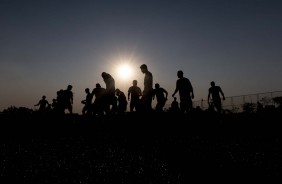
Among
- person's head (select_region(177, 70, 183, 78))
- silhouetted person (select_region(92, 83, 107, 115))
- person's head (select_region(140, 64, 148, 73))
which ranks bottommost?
silhouetted person (select_region(92, 83, 107, 115))

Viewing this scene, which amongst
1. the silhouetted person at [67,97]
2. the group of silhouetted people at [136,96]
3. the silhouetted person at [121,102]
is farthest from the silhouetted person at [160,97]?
A: the silhouetted person at [67,97]

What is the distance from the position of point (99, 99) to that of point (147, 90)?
8.22 ft

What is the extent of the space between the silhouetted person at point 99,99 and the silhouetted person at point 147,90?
179cm

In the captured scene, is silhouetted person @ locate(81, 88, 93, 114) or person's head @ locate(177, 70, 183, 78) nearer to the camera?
person's head @ locate(177, 70, 183, 78)

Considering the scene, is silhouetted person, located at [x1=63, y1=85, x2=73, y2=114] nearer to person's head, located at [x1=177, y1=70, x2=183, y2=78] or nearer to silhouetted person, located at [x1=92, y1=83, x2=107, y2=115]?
silhouetted person, located at [x1=92, y1=83, x2=107, y2=115]

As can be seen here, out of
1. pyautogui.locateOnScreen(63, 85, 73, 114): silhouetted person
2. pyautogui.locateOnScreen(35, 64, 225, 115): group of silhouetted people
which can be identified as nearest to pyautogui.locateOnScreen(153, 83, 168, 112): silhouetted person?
pyautogui.locateOnScreen(35, 64, 225, 115): group of silhouetted people

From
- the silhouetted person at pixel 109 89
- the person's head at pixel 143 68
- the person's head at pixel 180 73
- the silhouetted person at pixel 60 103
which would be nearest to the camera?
the person's head at pixel 143 68

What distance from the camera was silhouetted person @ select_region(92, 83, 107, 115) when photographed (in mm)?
12758

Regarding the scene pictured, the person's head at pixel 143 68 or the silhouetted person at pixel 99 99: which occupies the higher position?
the person's head at pixel 143 68

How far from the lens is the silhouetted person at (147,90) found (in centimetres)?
1145

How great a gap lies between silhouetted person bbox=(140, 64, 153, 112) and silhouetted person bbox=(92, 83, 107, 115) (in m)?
1.79

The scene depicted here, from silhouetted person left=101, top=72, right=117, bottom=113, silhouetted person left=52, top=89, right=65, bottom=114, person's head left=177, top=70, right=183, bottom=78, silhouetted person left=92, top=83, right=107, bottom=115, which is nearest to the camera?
person's head left=177, top=70, right=183, bottom=78

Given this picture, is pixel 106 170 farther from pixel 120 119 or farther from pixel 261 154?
pixel 120 119

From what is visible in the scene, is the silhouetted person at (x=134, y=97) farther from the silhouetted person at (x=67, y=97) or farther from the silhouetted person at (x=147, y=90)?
the silhouetted person at (x=67, y=97)
